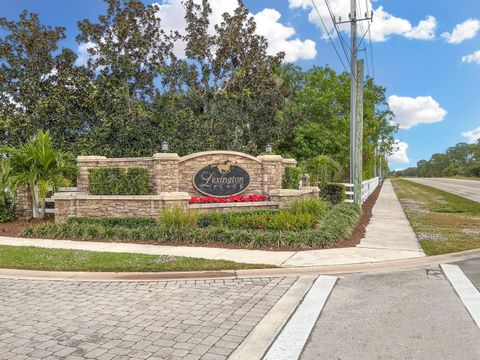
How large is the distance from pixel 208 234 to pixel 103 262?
9.35ft

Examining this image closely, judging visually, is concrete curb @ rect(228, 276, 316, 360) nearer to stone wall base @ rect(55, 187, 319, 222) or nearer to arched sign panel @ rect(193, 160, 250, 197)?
stone wall base @ rect(55, 187, 319, 222)

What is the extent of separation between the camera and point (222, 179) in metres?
14.1

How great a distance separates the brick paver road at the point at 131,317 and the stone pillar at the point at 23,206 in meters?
7.40

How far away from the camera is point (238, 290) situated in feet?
20.2

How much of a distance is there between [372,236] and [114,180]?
8.06 meters

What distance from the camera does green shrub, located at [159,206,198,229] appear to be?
10578mm

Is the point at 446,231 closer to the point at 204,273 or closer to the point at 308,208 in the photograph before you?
the point at 308,208

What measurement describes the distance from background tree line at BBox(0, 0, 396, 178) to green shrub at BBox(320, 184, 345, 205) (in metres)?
7.37

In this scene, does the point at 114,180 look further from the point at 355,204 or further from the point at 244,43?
the point at 244,43

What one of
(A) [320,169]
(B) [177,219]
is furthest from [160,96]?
(B) [177,219]

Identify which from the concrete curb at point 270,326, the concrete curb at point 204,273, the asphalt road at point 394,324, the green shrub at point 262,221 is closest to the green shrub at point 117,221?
the green shrub at point 262,221

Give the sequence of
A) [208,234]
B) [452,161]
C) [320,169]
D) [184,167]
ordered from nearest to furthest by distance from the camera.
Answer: [208,234]
[184,167]
[320,169]
[452,161]

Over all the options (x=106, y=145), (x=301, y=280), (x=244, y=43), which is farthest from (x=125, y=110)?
(x=301, y=280)

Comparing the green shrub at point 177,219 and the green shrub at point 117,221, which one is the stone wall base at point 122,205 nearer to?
the green shrub at point 117,221
